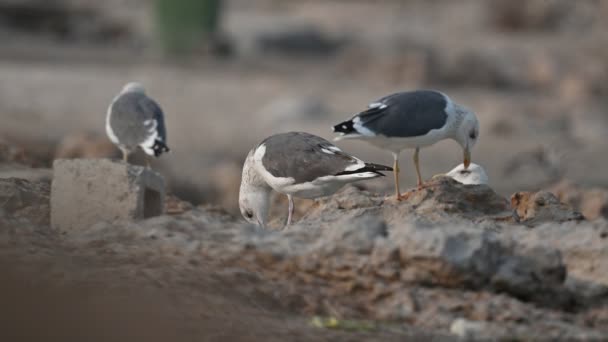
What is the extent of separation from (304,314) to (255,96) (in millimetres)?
14159

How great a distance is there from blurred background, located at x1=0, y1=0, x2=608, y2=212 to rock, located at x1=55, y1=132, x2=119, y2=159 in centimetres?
2

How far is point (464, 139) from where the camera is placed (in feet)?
25.4

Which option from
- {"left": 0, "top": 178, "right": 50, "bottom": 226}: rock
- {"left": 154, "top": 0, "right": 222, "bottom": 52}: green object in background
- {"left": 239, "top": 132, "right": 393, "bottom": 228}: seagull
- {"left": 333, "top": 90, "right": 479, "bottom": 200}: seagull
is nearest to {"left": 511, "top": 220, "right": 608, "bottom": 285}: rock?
{"left": 239, "top": 132, "right": 393, "bottom": 228}: seagull

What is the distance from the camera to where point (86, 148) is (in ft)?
42.4

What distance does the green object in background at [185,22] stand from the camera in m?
23.4

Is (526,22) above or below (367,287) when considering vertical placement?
above

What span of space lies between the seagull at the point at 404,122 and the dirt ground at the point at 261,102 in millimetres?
1814

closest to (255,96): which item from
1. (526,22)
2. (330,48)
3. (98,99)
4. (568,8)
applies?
(98,99)

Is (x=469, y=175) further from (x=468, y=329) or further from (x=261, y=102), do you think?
(x=261, y=102)

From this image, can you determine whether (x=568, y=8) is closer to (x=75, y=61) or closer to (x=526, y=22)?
(x=526, y=22)

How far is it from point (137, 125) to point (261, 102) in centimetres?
1047

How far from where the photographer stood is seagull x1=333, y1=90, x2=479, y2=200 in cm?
715

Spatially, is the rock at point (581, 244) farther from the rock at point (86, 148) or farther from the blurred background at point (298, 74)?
the rock at point (86, 148)

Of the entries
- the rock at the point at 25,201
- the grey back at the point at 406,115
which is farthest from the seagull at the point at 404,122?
the rock at the point at 25,201
